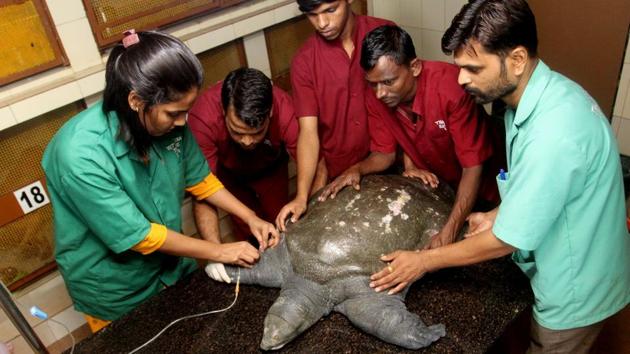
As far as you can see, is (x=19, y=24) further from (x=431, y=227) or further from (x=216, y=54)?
(x=431, y=227)

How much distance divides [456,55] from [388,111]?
31.6 inches

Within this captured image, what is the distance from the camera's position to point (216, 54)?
2896mm

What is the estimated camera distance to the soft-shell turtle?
1445 mm

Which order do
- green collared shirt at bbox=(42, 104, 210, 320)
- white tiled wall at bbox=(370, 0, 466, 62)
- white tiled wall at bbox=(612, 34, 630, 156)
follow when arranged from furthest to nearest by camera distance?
white tiled wall at bbox=(370, 0, 466, 62), white tiled wall at bbox=(612, 34, 630, 156), green collared shirt at bbox=(42, 104, 210, 320)

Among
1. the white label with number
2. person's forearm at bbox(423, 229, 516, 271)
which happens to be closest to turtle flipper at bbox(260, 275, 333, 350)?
person's forearm at bbox(423, 229, 516, 271)

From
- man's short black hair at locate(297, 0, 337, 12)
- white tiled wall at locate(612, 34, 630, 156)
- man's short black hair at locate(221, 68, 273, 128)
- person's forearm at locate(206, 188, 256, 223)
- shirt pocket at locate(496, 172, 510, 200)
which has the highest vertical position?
man's short black hair at locate(297, 0, 337, 12)

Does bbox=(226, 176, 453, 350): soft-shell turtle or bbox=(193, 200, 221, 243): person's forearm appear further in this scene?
bbox=(193, 200, 221, 243): person's forearm

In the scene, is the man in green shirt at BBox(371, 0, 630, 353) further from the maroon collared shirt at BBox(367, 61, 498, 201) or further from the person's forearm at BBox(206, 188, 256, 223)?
the person's forearm at BBox(206, 188, 256, 223)

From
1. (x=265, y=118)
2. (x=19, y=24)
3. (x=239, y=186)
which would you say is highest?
(x=19, y=24)

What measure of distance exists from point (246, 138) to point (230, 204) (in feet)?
0.95

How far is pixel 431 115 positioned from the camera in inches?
76.3

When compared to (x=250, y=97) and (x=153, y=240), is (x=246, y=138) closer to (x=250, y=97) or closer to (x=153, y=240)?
(x=250, y=97)

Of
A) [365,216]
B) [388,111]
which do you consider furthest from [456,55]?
[388,111]

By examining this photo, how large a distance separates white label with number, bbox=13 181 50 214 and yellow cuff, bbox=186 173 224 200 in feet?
3.51
